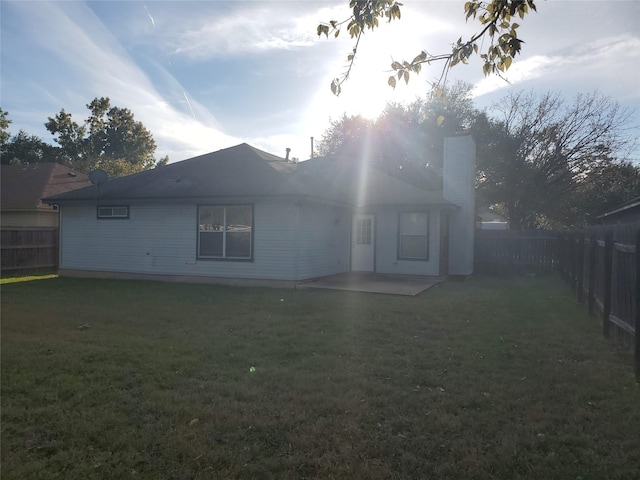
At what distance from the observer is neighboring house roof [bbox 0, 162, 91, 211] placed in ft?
66.0

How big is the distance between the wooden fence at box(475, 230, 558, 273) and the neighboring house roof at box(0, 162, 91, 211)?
17909 mm

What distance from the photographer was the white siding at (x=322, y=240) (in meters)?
12.7

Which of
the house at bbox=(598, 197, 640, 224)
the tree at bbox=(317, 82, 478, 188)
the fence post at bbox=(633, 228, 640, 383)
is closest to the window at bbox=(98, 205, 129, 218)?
the fence post at bbox=(633, 228, 640, 383)

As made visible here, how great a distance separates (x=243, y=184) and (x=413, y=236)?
229 inches

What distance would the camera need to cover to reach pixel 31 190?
69.3ft

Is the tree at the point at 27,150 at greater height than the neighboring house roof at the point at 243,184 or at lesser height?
greater

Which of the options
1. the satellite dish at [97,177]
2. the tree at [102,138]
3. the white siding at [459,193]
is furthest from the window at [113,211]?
the tree at [102,138]

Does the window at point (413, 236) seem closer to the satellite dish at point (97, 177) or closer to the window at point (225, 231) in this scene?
the window at point (225, 231)

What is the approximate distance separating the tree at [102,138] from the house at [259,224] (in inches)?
1232

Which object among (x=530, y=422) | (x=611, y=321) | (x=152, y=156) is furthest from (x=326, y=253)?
(x=152, y=156)

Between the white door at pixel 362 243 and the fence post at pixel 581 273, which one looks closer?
the fence post at pixel 581 273

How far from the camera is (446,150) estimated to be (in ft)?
55.4

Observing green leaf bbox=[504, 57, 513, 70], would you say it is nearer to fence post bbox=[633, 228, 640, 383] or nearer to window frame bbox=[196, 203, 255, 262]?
fence post bbox=[633, 228, 640, 383]

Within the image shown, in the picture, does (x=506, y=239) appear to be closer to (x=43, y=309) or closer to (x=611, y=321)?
(x=611, y=321)
